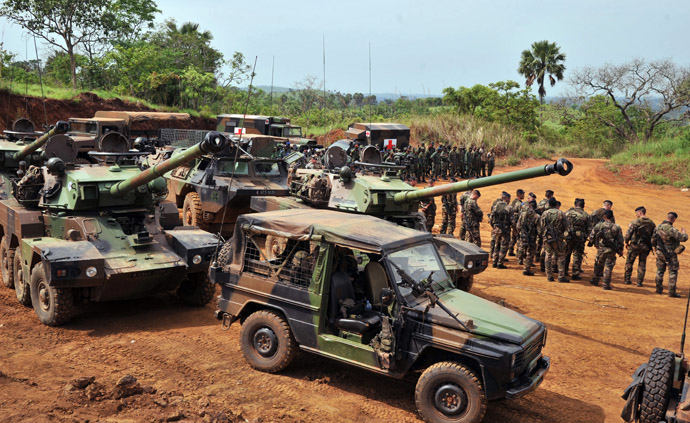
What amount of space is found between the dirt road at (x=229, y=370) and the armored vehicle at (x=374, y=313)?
492 mm

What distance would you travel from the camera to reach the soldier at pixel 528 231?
13055 mm

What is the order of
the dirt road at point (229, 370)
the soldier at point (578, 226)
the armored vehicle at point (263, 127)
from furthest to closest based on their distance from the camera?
the armored vehicle at point (263, 127), the soldier at point (578, 226), the dirt road at point (229, 370)

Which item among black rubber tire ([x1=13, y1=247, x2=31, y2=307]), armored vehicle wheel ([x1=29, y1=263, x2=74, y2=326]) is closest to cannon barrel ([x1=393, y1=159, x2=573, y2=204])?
armored vehicle wheel ([x1=29, y1=263, x2=74, y2=326])

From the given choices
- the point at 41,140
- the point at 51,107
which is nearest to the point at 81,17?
the point at 51,107

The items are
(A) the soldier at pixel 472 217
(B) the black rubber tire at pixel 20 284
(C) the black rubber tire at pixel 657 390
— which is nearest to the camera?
(C) the black rubber tire at pixel 657 390

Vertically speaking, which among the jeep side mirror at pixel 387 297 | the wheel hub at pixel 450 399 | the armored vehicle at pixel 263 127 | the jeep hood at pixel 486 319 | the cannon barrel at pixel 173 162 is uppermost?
the armored vehicle at pixel 263 127

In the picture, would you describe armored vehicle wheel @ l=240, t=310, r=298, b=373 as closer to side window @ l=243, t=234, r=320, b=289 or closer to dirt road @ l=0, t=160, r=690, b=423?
dirt road @ l=0, t=160, r=690, b=423

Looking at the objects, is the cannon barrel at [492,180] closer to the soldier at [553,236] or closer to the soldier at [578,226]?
the soldier at [553,236]

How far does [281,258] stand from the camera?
23.5ft

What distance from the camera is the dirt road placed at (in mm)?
6297

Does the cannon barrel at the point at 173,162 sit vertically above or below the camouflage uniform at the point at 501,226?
above

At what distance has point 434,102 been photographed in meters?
58.8

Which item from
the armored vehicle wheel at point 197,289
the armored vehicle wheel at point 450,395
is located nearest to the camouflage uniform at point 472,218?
the armored vehicle wheel at point 197,289

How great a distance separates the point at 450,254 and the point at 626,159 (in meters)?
20.8
